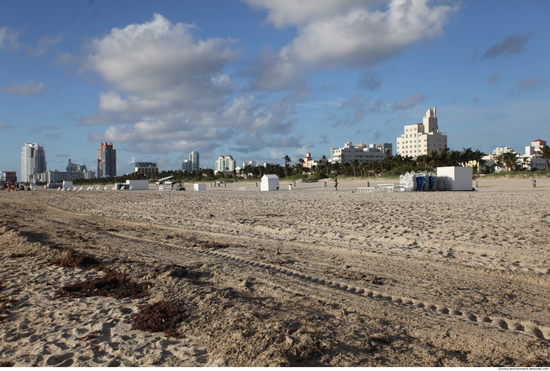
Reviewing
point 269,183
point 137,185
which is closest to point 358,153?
point 137,185

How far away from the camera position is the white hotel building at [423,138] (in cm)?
14838

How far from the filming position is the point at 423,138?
149000 mm

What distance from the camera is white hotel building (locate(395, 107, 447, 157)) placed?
487 ft

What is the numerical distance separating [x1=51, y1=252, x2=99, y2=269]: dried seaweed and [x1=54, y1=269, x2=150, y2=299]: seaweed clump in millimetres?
997

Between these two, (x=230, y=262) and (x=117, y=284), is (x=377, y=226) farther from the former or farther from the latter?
(x=117, y=284)

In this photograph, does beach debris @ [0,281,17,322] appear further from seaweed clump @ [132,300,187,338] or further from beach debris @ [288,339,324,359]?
beach debris @ [288,339,324,359]

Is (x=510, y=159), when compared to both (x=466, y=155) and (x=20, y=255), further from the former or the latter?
(x=20, y=255)

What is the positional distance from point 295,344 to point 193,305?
5.22 feet

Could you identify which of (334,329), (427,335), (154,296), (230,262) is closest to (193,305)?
(154,296)

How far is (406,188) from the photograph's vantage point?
2731 centimetres

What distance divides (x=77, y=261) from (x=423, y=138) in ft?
528

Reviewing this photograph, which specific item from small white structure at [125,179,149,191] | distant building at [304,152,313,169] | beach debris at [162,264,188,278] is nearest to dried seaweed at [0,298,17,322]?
beach debris at [162,264,188,278]

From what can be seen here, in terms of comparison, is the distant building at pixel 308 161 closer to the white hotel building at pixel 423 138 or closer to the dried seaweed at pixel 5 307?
the white hotel building at pixel 423 138

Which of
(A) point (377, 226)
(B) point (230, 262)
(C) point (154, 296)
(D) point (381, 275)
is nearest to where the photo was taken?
(C) point (154, 296)
